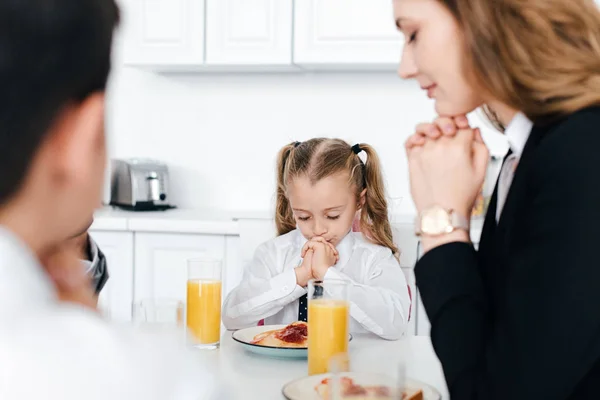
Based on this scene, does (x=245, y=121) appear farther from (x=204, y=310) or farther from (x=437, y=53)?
(x=437, y=53)

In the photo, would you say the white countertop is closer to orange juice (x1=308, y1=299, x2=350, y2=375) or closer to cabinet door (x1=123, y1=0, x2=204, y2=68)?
cabinet door (x1=123, y1=0, x2=204, y2=68)

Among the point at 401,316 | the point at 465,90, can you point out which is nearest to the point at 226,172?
the point at 401,316

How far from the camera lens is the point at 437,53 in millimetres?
1028

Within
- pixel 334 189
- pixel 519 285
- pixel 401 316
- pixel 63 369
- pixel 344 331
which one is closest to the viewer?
pixel 63 369

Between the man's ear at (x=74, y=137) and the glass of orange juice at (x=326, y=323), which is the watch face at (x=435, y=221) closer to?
the glass of orange juice at (x=326, y=323)

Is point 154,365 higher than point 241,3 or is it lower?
lower

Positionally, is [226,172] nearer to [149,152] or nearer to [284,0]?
[149,152]

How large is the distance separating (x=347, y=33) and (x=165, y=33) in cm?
80

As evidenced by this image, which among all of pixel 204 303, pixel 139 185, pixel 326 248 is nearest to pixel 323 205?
pixel 326 248

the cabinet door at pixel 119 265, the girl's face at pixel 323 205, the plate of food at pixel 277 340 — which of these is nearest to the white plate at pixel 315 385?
the plate of food at pixel 277 340

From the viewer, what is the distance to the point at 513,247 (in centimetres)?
93

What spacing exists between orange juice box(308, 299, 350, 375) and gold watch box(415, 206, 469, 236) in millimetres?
289

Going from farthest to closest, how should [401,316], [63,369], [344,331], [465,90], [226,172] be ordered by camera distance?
1. [226,172]
2. [401,316]
3. [344,331]
4. [465,90]
5. [63,369]

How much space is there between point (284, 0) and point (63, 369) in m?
2.74
